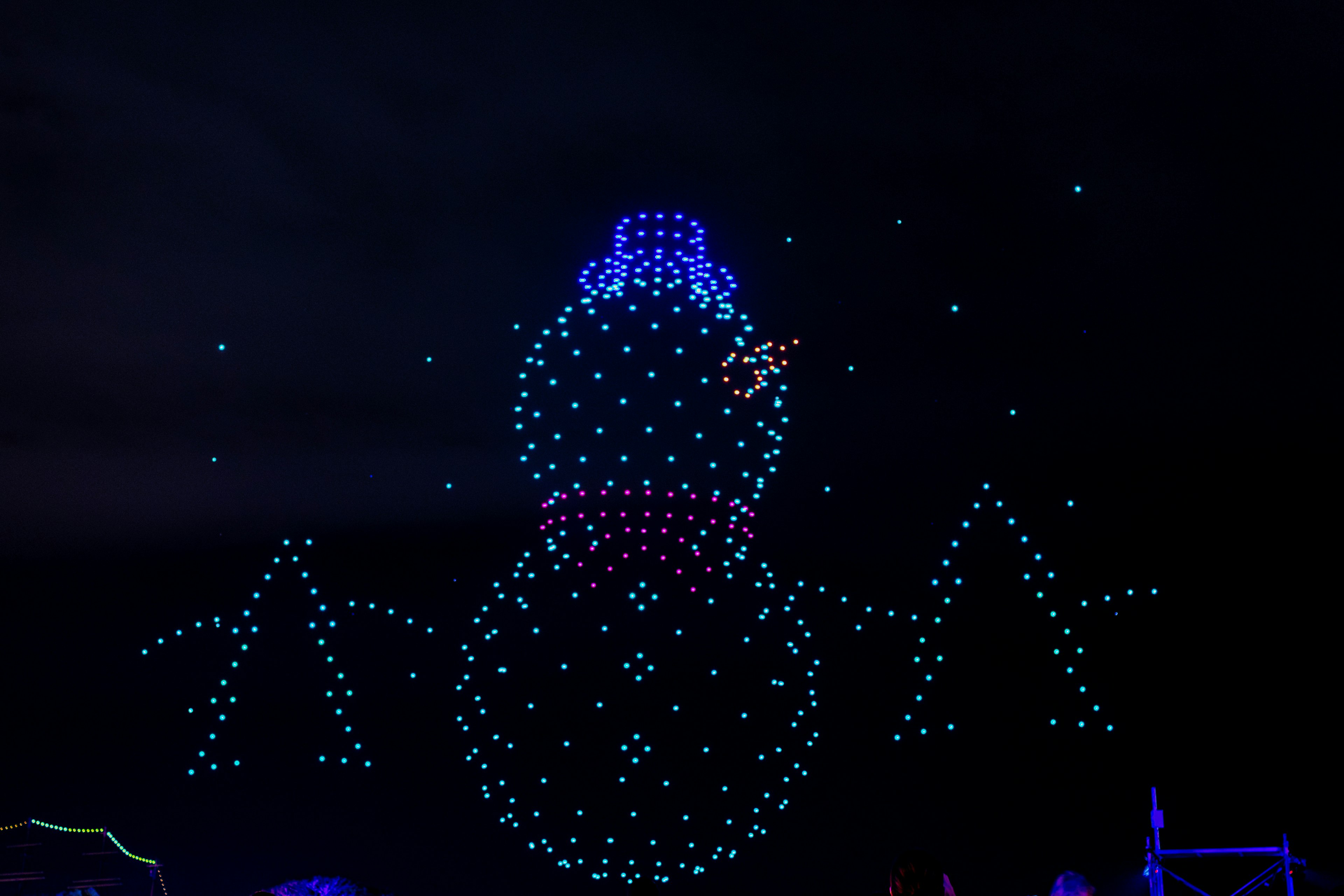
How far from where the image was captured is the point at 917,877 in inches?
81.3

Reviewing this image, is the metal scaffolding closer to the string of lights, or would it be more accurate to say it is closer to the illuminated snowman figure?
the illuminated snowman figure

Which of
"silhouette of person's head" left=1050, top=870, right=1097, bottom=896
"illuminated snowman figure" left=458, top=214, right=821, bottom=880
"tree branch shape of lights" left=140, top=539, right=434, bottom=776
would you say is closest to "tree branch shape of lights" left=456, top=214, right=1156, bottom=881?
"illuminated snowman figure" left=458, top=214, right=821, bottom=880

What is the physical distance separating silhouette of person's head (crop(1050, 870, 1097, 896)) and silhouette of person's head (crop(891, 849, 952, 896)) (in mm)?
1183

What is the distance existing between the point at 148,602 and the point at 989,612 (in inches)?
180

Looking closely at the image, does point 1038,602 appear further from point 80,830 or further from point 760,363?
point 80,830

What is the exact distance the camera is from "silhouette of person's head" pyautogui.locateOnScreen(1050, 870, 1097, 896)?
9.95 feet

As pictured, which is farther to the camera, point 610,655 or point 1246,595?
point 1246,595

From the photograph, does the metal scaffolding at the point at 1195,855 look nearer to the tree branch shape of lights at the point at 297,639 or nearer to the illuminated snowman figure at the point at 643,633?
the illuminated snowman figure at the point at 643,633

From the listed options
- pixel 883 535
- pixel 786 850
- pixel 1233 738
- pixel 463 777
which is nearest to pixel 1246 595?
pixel 1233 738

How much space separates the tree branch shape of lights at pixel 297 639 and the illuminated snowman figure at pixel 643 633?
57 centimetres

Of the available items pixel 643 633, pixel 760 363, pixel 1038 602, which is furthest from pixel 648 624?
pixel 1038 602

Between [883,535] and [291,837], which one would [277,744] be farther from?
[883,535]

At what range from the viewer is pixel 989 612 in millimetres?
5543

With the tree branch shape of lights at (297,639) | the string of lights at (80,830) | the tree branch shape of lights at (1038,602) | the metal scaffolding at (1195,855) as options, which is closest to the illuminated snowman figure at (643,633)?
the tree branch shape of lights at (297,639)
